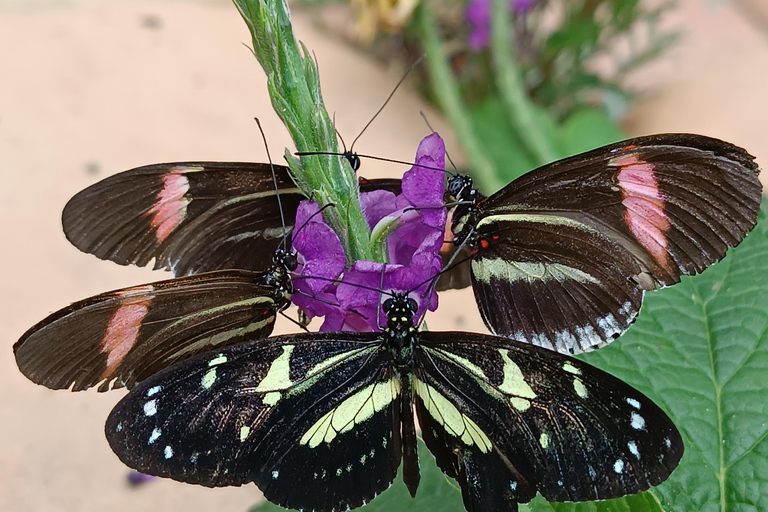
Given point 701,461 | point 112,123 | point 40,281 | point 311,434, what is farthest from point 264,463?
point 112,123

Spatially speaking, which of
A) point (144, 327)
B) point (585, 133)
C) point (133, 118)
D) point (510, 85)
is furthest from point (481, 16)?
point (144, 327)

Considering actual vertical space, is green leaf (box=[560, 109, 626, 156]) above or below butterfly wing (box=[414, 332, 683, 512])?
above

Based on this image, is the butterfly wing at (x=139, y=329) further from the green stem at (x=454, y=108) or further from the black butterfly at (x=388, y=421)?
the green stem at (x=454, y=108)

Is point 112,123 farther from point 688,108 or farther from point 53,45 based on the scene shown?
point 688,108

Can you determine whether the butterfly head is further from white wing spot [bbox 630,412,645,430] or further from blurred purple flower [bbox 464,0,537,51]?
blurred purple flower [bbox 464,0,537,51]

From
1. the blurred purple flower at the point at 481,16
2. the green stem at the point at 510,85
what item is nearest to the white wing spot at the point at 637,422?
the green stem at the point at 510,85

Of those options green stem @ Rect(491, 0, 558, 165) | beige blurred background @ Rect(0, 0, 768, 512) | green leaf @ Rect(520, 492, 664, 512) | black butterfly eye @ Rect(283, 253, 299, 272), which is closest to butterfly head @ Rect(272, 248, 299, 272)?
black butterfly eye @ Rect(283, 253, 299, 272)
